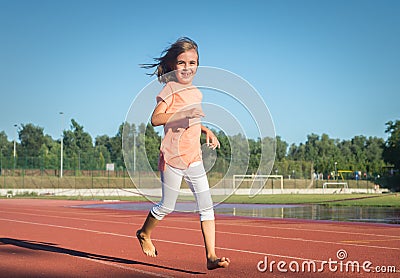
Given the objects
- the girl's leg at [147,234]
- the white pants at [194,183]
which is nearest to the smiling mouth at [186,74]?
the white pants at [194,183]

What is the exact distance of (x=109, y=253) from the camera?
26.3ft

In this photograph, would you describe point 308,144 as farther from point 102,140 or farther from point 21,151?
point 21,151

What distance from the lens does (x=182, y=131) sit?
546 cm

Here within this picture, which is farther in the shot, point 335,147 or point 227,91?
point 335,147

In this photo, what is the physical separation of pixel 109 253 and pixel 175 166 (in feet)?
9.47

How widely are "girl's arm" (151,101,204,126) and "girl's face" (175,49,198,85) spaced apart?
12.4 inches

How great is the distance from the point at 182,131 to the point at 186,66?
0.67 metres

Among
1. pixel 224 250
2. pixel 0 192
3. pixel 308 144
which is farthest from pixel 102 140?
pixel 224 250

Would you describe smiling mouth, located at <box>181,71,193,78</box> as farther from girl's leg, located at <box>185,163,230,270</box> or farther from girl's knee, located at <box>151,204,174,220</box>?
girl's knee, located at <box>151,204,174,220</box>

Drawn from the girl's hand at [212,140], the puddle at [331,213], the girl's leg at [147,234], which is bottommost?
the puddle at [331,213]

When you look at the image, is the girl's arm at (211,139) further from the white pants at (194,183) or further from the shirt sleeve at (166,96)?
the shirt sleeve at (166,96)

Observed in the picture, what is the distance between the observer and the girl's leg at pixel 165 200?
18.8 ft

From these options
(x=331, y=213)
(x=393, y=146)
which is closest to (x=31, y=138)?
(x=393, y=146)

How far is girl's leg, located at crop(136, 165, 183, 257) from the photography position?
5727mm
